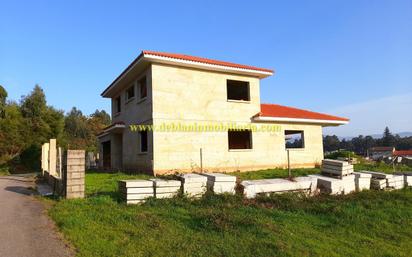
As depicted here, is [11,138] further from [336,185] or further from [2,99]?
[336,185]

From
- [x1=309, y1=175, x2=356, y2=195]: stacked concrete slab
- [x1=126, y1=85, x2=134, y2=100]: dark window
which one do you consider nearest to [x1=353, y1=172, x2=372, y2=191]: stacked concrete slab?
[x1=309, y1=175, x2=356, y2=195]: stacked concrete slab

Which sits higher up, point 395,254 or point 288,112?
point 288,112

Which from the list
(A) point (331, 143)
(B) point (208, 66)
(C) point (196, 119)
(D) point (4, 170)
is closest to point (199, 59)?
(B) point (208, 66)

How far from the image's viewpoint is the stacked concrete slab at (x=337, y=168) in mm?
11844

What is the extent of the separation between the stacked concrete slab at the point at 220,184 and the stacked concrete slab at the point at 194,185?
0.57 feet

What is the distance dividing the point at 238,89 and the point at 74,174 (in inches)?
570

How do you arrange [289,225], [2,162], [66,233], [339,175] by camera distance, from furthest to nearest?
[2,162] < [339,175] < [289,225] < [66,233]

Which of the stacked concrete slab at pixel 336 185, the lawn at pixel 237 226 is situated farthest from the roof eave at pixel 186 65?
the stacked concrete slab at pixel 336 185

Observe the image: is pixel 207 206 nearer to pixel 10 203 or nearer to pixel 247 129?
pixel 10 203

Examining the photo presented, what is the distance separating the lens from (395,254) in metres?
6.45

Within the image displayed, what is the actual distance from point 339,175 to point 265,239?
647 cm

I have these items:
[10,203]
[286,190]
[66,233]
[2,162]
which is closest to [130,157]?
[10,203]

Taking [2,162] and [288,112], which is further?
[2,162]

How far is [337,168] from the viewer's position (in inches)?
471
